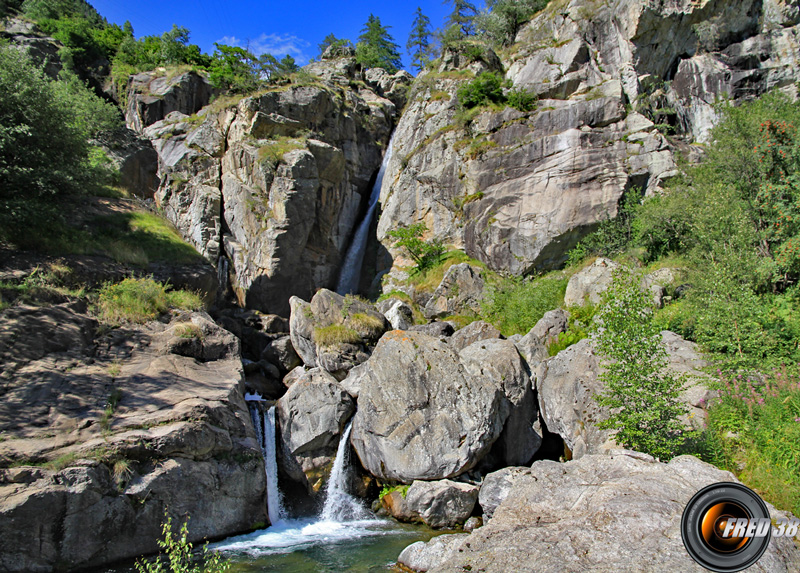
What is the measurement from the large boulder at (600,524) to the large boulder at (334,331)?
10.4m

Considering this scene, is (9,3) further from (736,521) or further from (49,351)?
(736,521)

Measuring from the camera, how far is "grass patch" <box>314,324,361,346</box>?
17.2 metres

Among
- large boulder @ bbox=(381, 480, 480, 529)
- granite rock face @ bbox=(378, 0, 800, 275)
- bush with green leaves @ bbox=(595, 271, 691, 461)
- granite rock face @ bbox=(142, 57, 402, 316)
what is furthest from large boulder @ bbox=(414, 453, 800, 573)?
granite rock face @ bbox=(142, 57, 402, 316)

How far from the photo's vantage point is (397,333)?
14.7 m

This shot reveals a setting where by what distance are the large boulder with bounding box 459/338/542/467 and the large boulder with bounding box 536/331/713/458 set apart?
1.79 ft

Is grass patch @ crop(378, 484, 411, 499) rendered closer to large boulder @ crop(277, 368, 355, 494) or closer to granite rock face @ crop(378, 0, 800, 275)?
large boulder @ crop(277, 368, 355, 494)

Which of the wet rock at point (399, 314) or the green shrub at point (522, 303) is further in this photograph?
the wet rock at point (399, 314)

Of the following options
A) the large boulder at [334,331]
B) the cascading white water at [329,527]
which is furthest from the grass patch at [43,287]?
the cascading white water at [329,527]

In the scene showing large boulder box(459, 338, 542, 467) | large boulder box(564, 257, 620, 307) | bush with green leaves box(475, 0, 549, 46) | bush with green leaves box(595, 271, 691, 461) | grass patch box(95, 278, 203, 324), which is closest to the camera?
bush with green leaves box(595, 271, 691, 461)

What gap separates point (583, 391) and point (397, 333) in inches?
247

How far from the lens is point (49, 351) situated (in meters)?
11.7

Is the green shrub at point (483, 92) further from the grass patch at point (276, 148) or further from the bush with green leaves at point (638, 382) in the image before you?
the bush with green leaves at point (638, 382)

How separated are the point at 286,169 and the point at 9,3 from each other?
33.6 meters

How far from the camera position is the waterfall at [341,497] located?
12.7 meters
